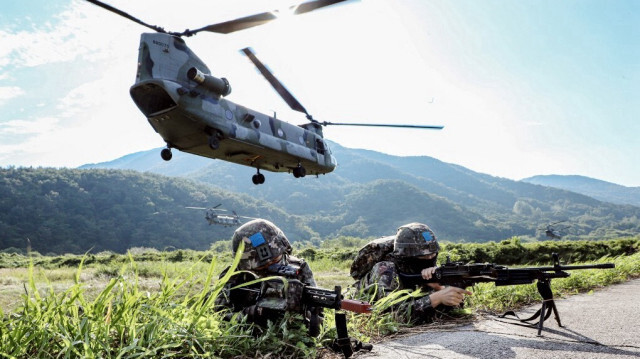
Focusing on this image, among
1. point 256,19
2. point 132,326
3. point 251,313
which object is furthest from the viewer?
point 256,19

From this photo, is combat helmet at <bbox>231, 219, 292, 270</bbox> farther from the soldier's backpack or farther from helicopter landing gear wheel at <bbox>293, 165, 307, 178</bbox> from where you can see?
helicopter landing gear wheel at <bbox>293, 165, 307, 178</bbox>

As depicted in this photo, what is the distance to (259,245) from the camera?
420 centimetres

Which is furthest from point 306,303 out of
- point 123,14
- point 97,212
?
point 97,212

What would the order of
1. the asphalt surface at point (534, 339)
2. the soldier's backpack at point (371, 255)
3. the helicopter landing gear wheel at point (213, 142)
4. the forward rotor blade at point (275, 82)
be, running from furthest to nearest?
the forward rotor blade at point (275, 82) → the helicopter landing gear wheel at point (213, 142) → the soldier's backpack at point (371, 255) → the asphalt surface at point (534, 339)

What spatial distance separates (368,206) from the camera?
609 feet

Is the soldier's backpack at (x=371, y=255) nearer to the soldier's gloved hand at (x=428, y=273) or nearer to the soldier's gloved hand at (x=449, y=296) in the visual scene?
the soldier's gloved hand at (x=428, y=273)

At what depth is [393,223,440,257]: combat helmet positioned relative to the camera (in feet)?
17.1

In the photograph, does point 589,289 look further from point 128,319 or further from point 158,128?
point 158,128

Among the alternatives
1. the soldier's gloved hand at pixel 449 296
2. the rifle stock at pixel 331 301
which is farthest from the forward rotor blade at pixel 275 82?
the rifle stock at pixel 331 301

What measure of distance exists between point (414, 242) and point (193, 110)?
826 cm

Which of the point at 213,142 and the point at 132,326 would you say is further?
the point at 213,142

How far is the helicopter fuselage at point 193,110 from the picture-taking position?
36.8ft

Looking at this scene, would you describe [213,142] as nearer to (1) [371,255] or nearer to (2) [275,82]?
Answer: (2) [275,82]

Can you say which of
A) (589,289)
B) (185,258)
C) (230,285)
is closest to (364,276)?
(230,285)
